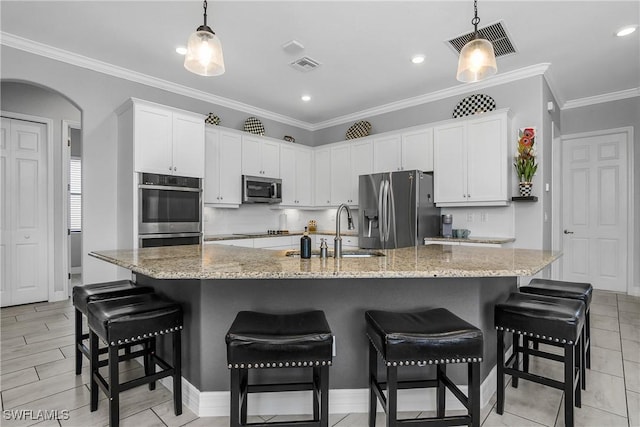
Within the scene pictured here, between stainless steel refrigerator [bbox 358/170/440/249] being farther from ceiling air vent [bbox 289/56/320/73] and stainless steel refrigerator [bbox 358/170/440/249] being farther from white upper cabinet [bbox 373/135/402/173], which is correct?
ceiling air vent [bbox 289/56/320/73]

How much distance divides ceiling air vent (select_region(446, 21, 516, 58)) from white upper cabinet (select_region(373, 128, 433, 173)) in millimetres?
1220

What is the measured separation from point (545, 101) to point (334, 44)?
2594 millimetres

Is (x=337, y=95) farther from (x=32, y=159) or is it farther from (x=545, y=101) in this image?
(x=32, y=159)

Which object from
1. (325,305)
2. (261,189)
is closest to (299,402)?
(325,305)

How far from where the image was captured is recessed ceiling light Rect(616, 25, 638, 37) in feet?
9.76

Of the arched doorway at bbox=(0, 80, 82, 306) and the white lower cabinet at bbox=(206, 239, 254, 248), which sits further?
→ the white lower cabinet at bbox=(206, 239, 254, 248)

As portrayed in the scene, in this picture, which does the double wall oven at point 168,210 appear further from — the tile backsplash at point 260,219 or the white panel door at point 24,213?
the white panel door at point 24,213

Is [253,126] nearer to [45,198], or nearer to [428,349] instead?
[45,198]

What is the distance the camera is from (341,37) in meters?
3.15

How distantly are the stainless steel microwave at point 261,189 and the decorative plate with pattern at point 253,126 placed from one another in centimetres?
71

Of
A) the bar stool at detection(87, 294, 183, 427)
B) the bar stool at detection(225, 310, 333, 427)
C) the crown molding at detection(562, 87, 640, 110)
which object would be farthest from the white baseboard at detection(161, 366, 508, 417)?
the crown molding at detection(562, 87, 640, 110)

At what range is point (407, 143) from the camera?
4641mm

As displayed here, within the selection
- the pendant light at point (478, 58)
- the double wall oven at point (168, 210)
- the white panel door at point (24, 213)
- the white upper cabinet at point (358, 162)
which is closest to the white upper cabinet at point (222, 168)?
the double wall oven at point (168, 210)

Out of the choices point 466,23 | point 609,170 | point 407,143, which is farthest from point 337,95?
point 609,170
